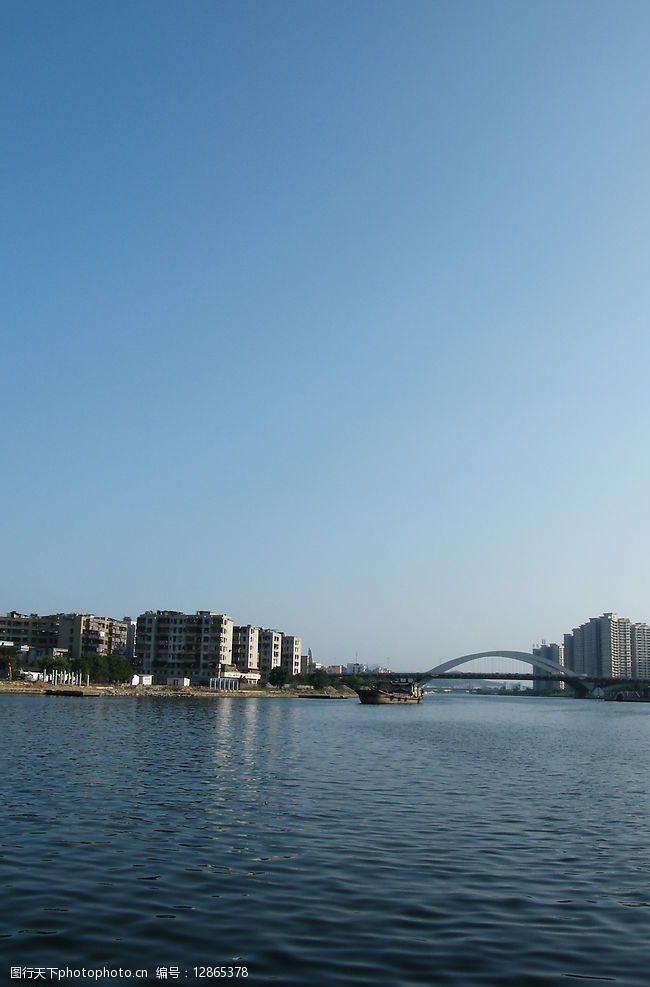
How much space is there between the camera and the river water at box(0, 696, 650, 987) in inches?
627

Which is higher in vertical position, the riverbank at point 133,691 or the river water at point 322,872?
the river water at point 322,872

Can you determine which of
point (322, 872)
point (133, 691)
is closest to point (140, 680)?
point (133, 691)

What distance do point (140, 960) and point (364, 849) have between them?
11.6 m

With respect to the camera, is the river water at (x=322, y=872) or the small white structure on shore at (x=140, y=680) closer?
the river water at (x=322, y=872)

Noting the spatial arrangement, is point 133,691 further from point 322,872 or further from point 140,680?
point 322,872

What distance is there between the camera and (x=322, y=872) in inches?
894

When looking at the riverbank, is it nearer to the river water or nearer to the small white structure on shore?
the small white structure on shore

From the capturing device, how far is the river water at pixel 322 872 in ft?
52.2

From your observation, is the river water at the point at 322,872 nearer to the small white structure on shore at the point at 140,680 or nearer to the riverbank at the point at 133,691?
the riverbank at the point at 133,691

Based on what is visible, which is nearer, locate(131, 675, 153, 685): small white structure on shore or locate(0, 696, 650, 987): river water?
locate(0, 696, 650, 987): river water

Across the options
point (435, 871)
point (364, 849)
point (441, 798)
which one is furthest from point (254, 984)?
point (441, 798)

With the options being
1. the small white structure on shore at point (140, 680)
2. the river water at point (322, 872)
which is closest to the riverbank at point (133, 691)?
the small white structure on shore at point (140, 680)

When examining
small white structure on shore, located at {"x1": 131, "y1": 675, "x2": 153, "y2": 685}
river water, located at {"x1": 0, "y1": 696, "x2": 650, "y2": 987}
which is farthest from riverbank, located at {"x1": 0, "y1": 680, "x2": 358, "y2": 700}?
river water, located at {"x1": 0, "y1": 696, "x2": 650, "y2": 987}

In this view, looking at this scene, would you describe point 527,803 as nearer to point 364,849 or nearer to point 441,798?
point 441,798
